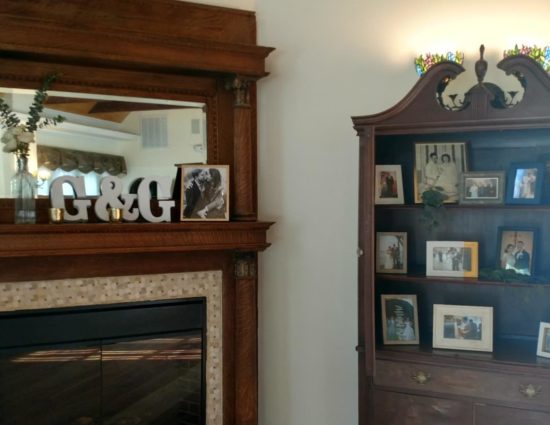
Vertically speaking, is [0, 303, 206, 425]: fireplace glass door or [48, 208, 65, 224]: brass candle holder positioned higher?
[48, 208, 65, 224]: brass candle holder

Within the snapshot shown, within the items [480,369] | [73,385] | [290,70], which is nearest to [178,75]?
[290,70]

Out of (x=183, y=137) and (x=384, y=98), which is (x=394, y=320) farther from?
(x=183, y=137)

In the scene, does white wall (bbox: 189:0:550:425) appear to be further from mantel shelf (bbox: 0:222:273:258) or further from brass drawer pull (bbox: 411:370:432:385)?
brass drawer pull (bbox: 411:370:432:385)

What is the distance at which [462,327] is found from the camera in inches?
88.8

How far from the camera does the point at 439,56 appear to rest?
243cm

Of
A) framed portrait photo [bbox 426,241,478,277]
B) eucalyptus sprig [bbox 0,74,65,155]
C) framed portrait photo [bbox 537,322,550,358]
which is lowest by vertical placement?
framed portrait photo [bbox 537,322,550,358]

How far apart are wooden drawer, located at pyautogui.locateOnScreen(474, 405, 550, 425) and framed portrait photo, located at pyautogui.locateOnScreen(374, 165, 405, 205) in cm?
94

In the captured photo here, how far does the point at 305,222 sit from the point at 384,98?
75 centimetres

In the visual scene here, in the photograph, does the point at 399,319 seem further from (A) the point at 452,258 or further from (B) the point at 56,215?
(B) the point at 56,215

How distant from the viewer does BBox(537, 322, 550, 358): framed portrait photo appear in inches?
84.0

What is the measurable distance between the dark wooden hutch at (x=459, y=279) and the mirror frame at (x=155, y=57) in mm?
662

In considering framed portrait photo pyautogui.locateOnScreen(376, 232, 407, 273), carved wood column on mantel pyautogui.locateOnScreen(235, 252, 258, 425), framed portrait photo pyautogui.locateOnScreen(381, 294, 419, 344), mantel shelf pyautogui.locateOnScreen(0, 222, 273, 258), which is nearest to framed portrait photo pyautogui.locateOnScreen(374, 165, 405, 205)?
framed portrait photo pyautogui.locateOnScreen(376, 232, 407, 273)

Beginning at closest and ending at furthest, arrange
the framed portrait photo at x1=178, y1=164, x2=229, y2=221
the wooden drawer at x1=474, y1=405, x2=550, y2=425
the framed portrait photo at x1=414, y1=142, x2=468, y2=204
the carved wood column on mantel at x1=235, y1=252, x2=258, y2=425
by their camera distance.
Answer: the wooden drawer at x1=474, y1=405, x2=550, y2=425
the framed portrait photo at x1=414, y1=142, x2=468, y2=204
the framed portrait photo at x1=178, y1=164, x2=229, y2=221
the carved wood column on mantel at x1=235, y1=252, x2=258, y2=425

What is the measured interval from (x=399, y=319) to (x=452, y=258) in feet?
1.20
